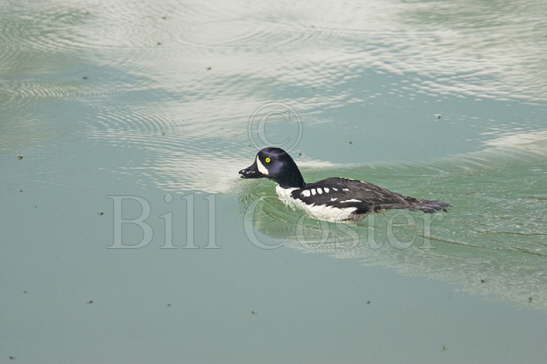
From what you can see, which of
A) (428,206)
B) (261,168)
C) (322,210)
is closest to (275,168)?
(261,168)

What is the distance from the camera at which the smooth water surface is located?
584 cm

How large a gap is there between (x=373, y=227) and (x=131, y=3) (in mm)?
4984

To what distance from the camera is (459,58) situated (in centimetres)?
970

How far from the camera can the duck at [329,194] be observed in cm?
748

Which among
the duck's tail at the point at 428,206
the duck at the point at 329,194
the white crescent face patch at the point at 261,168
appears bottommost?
the duck's tail at the point at 428,206

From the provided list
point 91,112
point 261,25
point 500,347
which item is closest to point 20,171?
point 91,112

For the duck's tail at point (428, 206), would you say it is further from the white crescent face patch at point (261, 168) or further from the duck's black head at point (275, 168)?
the white crescent face patch at point (261, 168)

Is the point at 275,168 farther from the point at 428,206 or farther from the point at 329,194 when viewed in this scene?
the point at 428,206

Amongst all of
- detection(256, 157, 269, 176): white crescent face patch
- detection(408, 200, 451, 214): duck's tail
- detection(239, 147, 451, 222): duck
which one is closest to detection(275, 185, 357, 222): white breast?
detection(239, 147, 451, 222): duck

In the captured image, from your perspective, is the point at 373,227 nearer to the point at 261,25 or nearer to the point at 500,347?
the point at 500,347

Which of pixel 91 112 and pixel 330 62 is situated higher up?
pixel 330 62

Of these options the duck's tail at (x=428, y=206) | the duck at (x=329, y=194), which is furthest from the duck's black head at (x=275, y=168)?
the duck's tail at (x=428, y=206)

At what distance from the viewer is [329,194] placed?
752cm

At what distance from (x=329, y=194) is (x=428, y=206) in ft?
2.60
